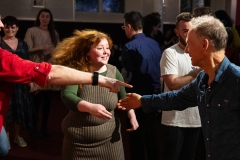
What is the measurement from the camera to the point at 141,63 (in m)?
3.72

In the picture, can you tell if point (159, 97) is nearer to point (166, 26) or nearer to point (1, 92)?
point (1, 92)

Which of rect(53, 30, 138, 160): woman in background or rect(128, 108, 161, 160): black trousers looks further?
rect(128, 108, 161, 160): black trousers

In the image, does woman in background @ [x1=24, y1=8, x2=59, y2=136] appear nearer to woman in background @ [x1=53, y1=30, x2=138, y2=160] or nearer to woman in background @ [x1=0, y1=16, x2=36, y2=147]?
woman in background @ [x1=0, y1=16, x2=36, y2=147]

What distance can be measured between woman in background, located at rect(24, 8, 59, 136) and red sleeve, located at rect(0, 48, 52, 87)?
309 centimetres

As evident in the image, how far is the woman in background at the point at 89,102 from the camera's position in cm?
258

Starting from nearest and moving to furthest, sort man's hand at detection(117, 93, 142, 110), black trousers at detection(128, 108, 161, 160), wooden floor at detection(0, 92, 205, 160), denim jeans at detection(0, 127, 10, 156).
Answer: man's hand at detection(117, 93, 142, 110)
denim jeans at detection(0, 127, 10, 156)
black trousers at detection(128, 108, 161, 160)
wooden floor at detection(0, 92, 205, 160)

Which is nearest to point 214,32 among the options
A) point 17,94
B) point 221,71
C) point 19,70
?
point 221,71

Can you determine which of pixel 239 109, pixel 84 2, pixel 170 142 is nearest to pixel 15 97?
pixel 170 142

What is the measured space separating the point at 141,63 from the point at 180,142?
0.91m

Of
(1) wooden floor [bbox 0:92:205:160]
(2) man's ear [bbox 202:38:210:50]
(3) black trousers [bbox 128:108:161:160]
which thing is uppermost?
(2) man's ear [bbox 202:38:210:50]

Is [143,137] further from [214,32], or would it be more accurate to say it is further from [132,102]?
[214,32]

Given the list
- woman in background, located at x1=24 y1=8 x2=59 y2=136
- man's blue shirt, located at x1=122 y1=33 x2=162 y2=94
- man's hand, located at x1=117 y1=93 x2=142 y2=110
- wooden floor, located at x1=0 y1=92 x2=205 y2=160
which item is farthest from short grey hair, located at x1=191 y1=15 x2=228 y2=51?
woman in background, located at x1=24 y1=8 x2=59 y2=136

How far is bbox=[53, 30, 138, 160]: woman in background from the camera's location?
2.58m

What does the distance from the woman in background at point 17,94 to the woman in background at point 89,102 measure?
6.43ft
